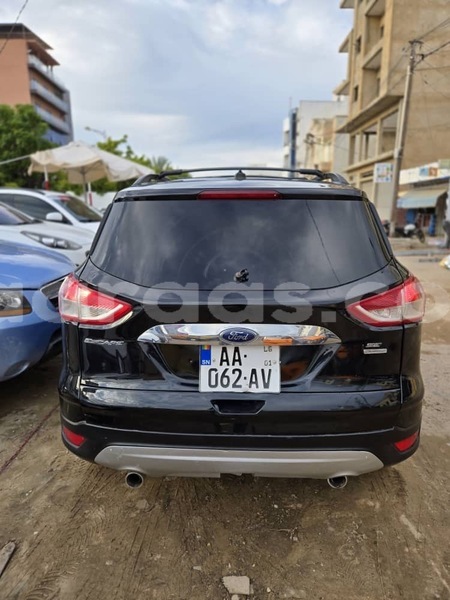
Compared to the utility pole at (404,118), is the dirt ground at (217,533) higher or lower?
lower

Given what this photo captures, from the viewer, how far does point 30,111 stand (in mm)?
30359

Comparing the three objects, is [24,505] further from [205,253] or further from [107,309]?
[205,253]

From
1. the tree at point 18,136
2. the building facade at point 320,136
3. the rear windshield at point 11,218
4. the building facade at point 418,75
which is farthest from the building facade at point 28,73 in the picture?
the rear windshield at point 11,218

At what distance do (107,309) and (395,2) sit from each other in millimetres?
→ 30044

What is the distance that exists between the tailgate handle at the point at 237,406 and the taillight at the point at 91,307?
1.76 ft

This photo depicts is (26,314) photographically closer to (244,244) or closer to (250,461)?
(244,244)

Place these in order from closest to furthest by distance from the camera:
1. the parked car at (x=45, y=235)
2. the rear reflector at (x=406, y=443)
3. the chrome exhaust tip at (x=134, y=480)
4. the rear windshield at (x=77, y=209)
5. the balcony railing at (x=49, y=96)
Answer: the rear reflector at (x=406, y=443), the chrome exhaust tip at (x=134, y=480), the parked car at (x=45, y=235), the rear windshield at (x=77, y=209), the balcony railing at (x=49, y=96)

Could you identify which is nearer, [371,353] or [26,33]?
[371,353]

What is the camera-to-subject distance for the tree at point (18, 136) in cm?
2969

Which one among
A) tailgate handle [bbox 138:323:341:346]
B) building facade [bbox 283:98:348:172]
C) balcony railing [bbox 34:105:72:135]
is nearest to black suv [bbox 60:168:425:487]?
tailgate handle [bbox 138:323:341:346]

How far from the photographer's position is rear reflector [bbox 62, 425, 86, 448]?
6.47ft

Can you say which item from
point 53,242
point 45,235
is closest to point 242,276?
point 53,242

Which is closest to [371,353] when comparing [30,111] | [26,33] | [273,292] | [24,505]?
[273,292]

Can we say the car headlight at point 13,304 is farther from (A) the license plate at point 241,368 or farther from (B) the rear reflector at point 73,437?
(A) the license plate at point 241,368
